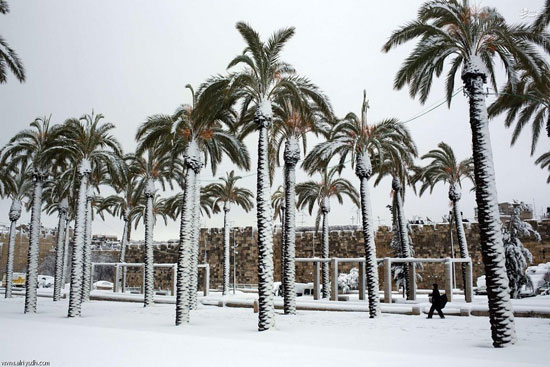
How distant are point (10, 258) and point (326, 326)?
24.5m

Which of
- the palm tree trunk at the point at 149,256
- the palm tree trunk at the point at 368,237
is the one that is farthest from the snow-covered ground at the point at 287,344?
the palm tree trunk at the point at 149,256

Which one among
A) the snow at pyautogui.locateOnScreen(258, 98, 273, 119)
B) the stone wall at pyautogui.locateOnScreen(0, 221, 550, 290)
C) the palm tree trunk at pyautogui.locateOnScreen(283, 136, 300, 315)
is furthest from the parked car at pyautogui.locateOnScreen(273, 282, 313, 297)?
the snow at pyautogui.locateOnScreen(258, 98, 273, 119)

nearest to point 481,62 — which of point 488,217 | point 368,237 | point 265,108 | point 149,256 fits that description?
point 488,217

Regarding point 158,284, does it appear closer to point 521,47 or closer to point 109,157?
point 109,157

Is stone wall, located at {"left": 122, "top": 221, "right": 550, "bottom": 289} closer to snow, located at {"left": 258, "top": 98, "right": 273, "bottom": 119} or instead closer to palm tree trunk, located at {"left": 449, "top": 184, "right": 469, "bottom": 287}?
palm tree trunk, located at {"left": 449, "top": 184, "right": 469, "bottom": 287}

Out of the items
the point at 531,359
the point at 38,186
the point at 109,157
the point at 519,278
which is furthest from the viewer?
the point at 519,278

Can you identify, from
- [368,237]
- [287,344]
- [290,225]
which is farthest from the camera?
[290,225]

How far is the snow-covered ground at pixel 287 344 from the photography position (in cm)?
910

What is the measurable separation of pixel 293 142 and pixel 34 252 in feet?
43.3

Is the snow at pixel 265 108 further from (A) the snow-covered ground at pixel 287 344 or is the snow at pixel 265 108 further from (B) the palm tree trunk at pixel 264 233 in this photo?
(A) the snow-covered ground at pixel 287 344

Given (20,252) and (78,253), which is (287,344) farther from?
(20,252)

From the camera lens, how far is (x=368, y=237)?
18906 millimetres

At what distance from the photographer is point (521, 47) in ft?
44.4

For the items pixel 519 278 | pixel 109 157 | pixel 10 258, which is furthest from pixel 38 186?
pixel 519 278
